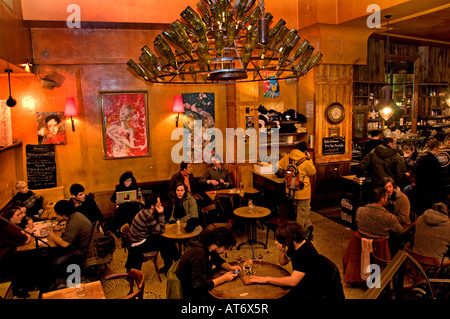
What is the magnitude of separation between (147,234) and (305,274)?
7.97 ft

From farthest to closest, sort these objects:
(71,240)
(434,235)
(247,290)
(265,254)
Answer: (265,254) < (71,240) < (434,235) < (247,290)

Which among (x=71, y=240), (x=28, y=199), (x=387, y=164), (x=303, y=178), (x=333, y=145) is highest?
(x=333, y=145)

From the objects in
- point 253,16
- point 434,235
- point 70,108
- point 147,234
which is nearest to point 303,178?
point 434,235

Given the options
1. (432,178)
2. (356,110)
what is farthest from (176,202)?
(356,110)

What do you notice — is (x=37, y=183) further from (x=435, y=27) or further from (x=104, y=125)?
(x=435, y=27)

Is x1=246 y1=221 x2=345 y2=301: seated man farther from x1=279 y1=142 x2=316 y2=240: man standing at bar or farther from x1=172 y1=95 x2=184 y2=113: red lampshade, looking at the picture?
x1=172 y1=95 x2=184 y2=113: red lampshade

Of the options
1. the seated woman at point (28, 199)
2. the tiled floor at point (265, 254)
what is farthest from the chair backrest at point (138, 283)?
the seated woman at point (28, 199)

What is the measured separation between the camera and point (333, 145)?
789 centimetres

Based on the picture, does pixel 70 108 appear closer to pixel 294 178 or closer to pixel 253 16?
pixel 294 178

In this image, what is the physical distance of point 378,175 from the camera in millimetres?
6277

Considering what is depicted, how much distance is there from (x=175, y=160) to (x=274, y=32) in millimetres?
5441

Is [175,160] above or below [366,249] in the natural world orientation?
above

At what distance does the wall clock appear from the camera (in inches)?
303

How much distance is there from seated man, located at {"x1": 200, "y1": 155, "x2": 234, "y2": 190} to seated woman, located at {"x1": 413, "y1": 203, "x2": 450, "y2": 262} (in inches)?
152
